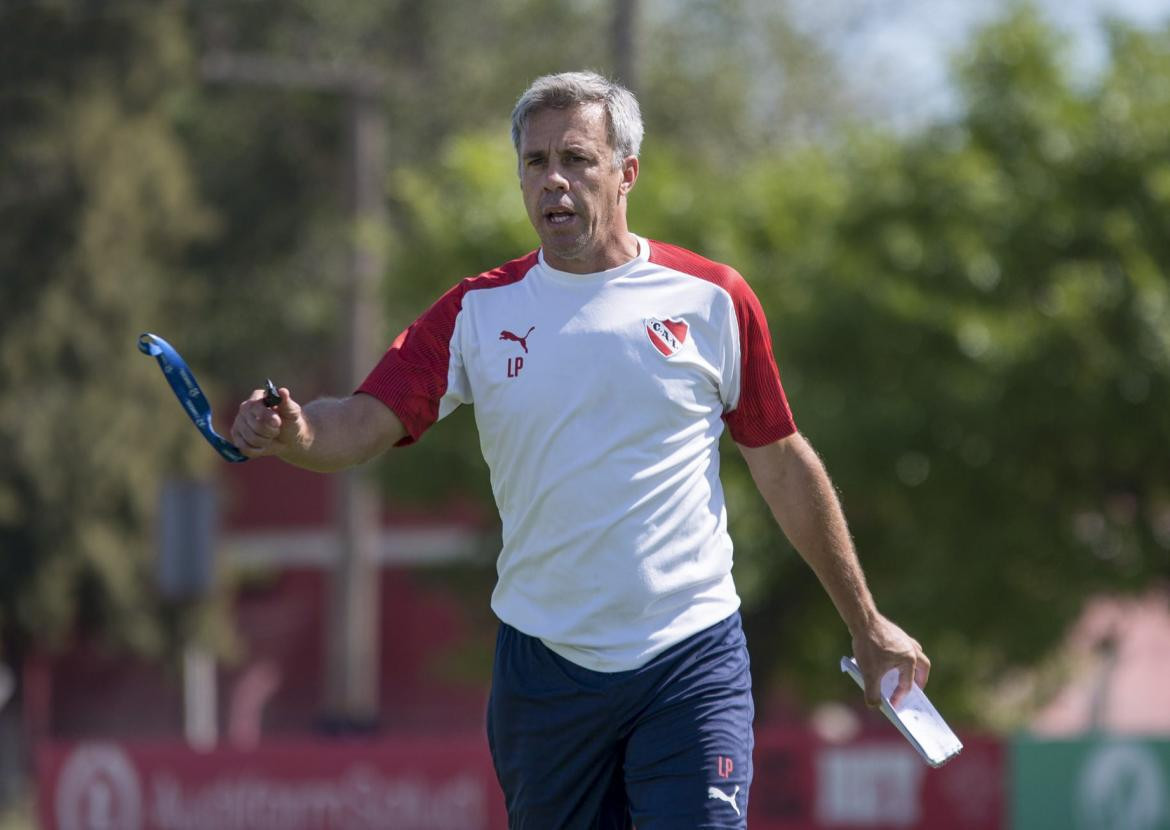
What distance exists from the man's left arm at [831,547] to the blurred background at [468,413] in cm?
835

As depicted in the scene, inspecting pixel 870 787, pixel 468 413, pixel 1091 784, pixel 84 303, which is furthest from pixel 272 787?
pixel 84 303

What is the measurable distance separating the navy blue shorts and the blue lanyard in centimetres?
91

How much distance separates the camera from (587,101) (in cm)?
485

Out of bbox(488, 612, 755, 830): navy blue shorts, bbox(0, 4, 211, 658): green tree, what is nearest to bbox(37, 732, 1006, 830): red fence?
bbox(488, 612, 755, 830): navy blue shorts

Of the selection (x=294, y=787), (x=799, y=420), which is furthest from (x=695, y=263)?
(x=799, y=420)

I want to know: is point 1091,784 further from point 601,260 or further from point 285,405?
point 285,405

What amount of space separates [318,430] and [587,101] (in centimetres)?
100

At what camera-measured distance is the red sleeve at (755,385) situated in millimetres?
4977

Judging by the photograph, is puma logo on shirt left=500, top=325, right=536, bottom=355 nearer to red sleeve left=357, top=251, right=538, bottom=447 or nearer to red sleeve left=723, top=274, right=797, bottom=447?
red sleeve left=357, top=251, right=538, bottom=447

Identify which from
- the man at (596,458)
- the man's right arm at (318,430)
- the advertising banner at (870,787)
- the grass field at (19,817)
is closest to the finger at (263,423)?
the man's right arm at (318,430)

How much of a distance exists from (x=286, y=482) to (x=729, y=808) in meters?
30.8

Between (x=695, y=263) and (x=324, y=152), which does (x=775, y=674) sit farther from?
(x=695, y=263)

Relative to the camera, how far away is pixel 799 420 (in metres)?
19.9

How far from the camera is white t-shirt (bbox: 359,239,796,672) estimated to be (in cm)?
480
